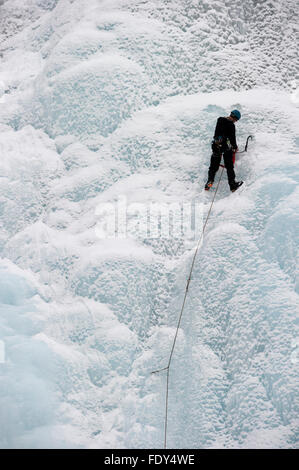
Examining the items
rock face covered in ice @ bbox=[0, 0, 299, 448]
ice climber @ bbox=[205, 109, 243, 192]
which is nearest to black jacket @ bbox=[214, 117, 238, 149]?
ice climber @ bbox=[205, 109, 243, 192]

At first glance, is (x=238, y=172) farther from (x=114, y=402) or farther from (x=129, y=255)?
(x=114, y=402)

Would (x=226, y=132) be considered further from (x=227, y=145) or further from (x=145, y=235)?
(x=145, y=235)

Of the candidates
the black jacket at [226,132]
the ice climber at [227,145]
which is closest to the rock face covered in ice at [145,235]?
the ice climber at [227,145]

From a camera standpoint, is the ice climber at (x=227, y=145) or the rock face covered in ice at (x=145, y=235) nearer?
the rock face covered in ice at (x=145, y=235)

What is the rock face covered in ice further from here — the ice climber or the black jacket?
the black jacket

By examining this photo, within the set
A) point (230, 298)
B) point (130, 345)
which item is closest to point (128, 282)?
point (130, 345)

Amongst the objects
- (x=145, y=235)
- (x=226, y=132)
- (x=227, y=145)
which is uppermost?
(x=226, y=132)

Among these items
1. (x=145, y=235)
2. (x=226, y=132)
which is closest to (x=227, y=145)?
(x=226, y=132)

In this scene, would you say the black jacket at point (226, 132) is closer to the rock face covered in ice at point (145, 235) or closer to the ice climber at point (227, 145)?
the ice climber at point (227, 145)
